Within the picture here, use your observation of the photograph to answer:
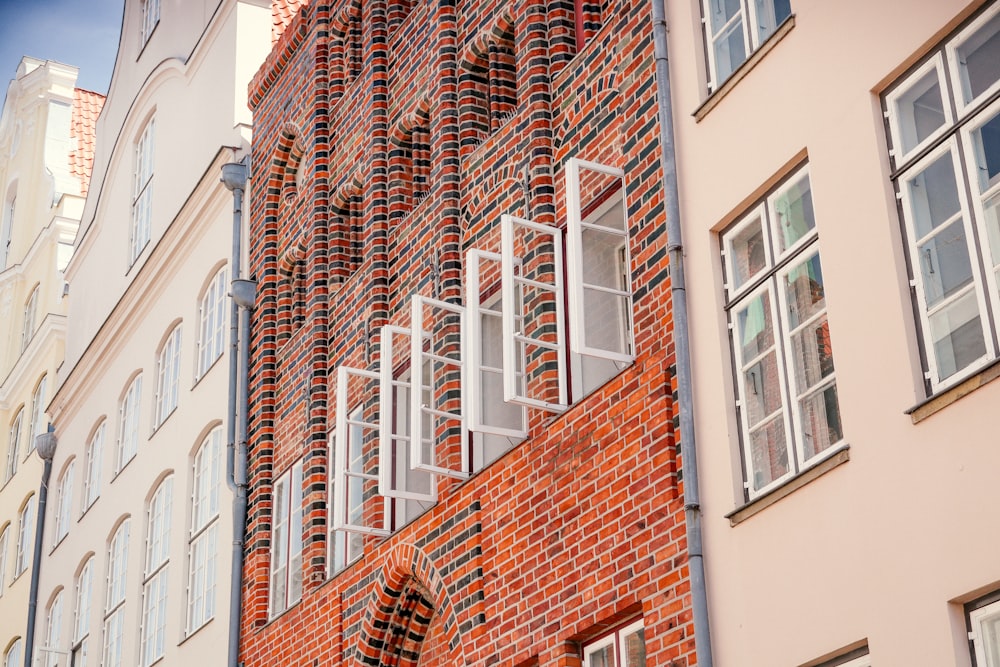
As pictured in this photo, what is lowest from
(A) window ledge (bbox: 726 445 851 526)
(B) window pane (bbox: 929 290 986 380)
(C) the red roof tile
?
(A) window ledge (bbox: 726 445 851 526)

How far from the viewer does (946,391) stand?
311 inches

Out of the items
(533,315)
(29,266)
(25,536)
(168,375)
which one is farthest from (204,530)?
(29,266)

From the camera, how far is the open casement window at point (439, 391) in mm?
12430

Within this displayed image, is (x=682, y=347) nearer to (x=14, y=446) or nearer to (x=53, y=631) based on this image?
(x=53, y=631)

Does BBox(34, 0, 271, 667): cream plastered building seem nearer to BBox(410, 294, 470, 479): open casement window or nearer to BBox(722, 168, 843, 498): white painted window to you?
BBox(410, 294, 470, 479): open casement window

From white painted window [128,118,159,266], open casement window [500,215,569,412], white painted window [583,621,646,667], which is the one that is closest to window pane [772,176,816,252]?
open casement window [500,215,569,412]

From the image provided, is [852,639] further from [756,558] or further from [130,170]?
[130,170]

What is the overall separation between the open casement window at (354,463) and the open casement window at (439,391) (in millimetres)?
549

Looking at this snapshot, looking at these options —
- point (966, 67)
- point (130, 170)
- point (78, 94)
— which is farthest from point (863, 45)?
point (78, 94)

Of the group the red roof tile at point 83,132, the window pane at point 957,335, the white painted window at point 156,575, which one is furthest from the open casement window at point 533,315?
the red roof tile at point 83,132

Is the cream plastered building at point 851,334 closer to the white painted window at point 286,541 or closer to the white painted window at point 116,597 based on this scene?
the white painted window at point 286,541

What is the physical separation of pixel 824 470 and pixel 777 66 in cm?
271

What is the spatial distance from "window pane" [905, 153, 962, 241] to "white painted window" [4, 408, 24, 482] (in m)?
23.7

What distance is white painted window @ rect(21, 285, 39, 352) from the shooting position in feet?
102
